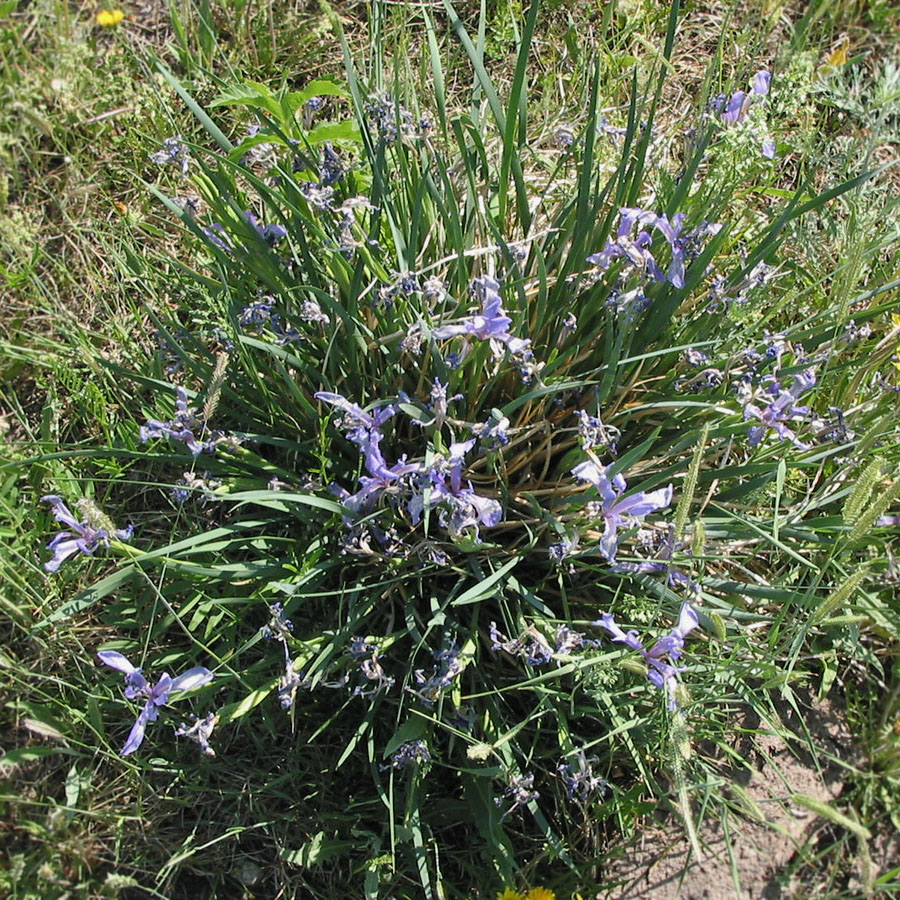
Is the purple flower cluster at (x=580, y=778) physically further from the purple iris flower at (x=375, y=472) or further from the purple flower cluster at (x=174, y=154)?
the purple flower cluster at (x=174, y=154)

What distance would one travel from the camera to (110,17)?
9.61 feet

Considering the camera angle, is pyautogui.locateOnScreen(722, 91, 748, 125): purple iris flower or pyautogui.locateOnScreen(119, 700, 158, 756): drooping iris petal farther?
pyautogui.locateOnScreen(722, 91, 748, 125): purple iris flower

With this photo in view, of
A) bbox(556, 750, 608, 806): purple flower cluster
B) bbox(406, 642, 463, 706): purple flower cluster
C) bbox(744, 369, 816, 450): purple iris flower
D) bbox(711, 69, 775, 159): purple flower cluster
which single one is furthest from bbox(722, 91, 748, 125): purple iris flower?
bbox(556, 750, 608, 806): purple flower cluster

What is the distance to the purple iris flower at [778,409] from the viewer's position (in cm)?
177

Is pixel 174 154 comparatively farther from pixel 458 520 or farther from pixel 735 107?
pixel 735 107

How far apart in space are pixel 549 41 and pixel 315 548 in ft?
6.46

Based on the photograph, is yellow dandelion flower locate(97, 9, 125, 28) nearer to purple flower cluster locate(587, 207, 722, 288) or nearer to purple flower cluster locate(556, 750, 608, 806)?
purple flower cluster locate(587, 207, 722, 288)

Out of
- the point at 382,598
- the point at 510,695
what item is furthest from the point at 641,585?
the point at 382,598

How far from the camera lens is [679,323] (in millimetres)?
2086

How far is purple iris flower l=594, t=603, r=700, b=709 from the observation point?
5.31 ft

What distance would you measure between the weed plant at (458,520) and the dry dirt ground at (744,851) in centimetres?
8

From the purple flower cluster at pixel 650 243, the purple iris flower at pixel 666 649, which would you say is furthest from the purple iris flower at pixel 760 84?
the purple iris flower at pixel 666 649

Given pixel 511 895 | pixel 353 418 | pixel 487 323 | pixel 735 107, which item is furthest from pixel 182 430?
pixel 735 107

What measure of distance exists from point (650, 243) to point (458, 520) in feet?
2.41
